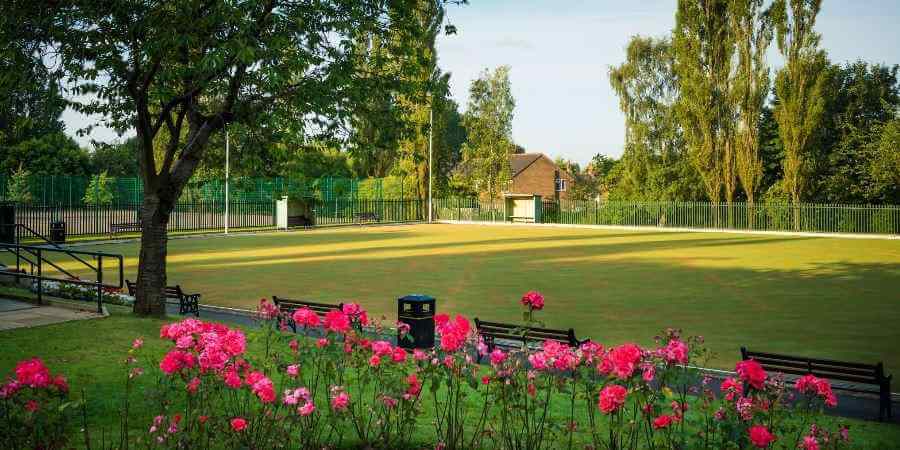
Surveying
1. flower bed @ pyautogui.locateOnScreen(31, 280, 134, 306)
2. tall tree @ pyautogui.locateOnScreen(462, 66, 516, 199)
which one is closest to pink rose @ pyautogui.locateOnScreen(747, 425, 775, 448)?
flower bed @ pyautogui.locateOnScreen(31, 280, 134, 306)

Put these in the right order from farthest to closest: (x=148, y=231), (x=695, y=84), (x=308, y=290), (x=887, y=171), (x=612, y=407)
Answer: (x=695, y=84), (x=887, y=171), (x=308, y=290), (x=148, y=231), (x=612, y=407)

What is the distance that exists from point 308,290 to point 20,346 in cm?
914

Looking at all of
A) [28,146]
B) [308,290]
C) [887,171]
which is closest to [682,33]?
[887,171]

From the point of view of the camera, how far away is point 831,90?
50781 millimetres

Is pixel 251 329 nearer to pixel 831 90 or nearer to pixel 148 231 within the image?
pixel 148 231

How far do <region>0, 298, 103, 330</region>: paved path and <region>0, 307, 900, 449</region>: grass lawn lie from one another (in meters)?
0.43

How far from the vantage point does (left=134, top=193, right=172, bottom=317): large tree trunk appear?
1232cm

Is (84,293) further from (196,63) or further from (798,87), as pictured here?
(798,87)

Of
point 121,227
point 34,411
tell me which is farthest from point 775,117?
point 34,411

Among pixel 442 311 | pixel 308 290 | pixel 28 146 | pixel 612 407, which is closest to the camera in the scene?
pixel 612 407

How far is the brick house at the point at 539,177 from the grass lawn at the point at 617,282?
5084 cm

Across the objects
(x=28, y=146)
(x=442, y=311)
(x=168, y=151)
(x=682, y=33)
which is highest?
(x=682, y=33)

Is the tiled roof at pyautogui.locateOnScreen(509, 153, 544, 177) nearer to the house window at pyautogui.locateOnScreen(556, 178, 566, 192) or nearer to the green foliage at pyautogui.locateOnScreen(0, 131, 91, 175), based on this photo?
the house window at pyautogui.locateOnScreen(556, 178, 566, 192)

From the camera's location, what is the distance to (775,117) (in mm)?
49969
